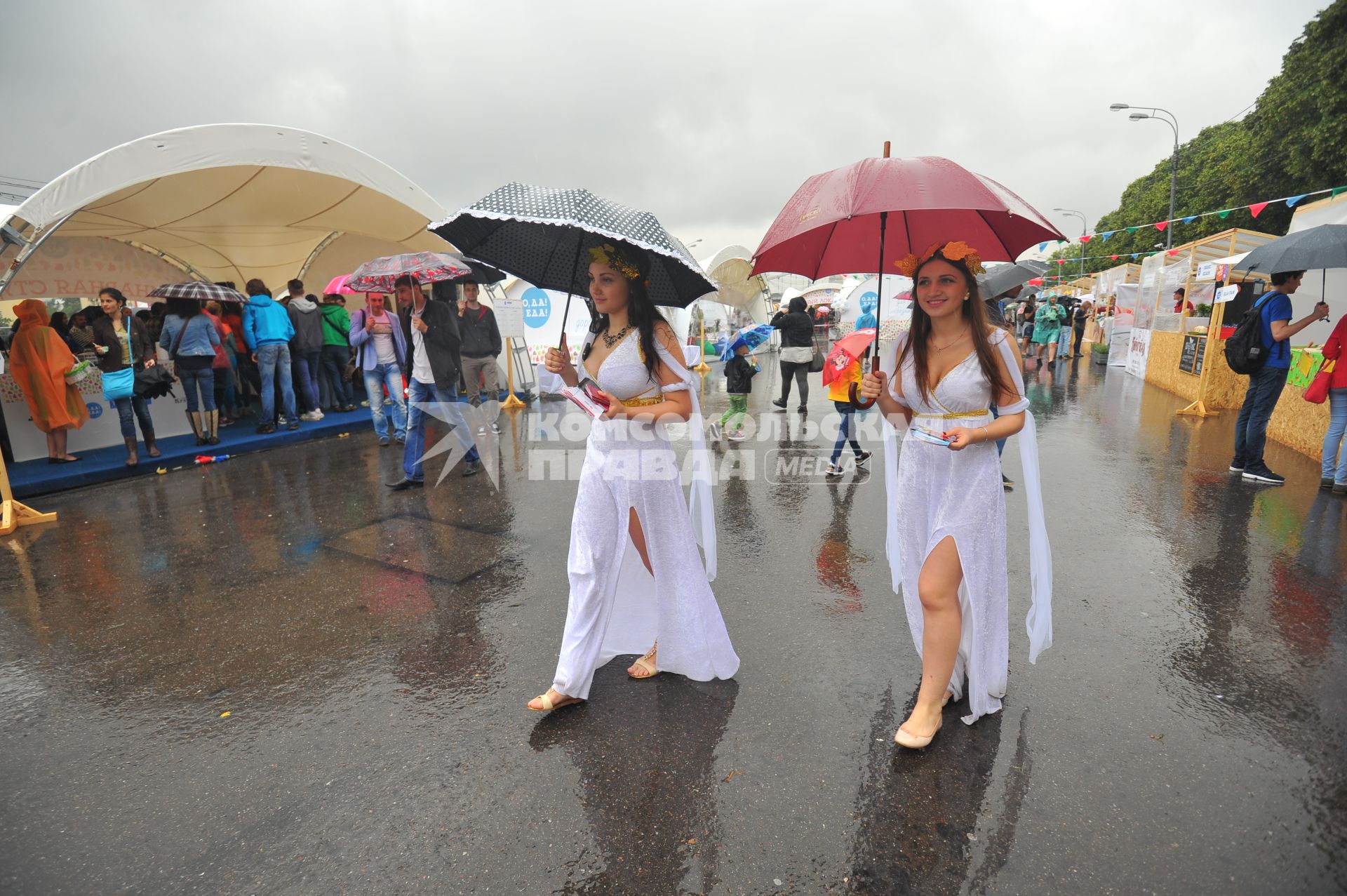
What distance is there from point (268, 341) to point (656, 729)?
339 inches

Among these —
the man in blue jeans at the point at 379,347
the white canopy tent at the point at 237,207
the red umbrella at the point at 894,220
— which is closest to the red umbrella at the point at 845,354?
the red umbrella at the point at 894,220

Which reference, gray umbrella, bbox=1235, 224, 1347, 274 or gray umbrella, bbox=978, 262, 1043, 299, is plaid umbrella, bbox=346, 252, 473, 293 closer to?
gray umbrella, bbox=978, 262, 1043, 299

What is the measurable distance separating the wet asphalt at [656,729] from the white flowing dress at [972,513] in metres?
0.29

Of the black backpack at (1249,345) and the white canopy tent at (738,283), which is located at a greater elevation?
the white canopy tent at (738,283)

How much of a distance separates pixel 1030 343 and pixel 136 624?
24.2 meters

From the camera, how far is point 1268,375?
6344mm

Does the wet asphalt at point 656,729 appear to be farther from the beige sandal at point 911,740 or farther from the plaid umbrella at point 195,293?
the plaid umbrella at point 195,293

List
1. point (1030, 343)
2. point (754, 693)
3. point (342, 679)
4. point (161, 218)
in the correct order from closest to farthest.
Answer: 1. point (754, 693)
2. point (342, 679)
3. point (161, 218)
4. point (1030, 343)

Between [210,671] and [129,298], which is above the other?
[129,298]

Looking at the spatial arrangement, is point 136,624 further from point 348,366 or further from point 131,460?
point 348,366

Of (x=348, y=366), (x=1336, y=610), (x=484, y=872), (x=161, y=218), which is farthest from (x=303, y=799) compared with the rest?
(x=161, y=218)

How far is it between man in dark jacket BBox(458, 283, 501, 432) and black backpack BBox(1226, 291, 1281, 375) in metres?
8.05

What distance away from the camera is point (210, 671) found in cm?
345

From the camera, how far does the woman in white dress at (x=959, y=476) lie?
8.77ft
